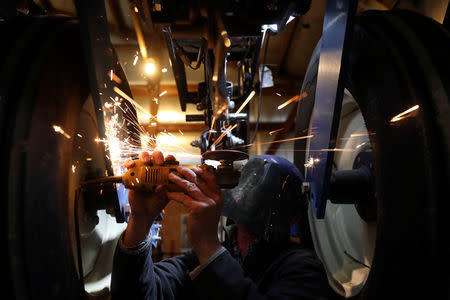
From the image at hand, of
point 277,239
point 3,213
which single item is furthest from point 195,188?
point 277,239

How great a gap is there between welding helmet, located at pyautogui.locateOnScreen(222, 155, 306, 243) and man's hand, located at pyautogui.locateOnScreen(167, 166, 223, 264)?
0.46 m

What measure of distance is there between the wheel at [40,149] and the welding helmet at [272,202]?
936 mm

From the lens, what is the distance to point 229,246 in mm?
1898

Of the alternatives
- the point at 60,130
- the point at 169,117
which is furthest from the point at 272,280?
the point at 169,117

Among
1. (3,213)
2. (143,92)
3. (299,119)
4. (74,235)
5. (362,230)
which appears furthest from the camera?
(143,92)

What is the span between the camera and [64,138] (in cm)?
83

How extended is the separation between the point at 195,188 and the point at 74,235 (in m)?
0.48

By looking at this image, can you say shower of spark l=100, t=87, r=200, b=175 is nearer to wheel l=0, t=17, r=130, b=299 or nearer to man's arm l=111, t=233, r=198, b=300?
wheel l=0, t=17, r=130, b=299

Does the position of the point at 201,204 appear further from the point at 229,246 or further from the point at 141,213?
the point at 229,246

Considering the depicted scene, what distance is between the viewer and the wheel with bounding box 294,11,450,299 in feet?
2.27

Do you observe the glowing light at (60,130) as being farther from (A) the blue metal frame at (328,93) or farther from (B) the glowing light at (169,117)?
(B) the glowing light at (169,117)

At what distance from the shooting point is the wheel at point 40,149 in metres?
0.68

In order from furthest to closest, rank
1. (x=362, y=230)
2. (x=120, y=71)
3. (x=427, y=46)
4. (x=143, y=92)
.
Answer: (x=143, y=92) < (x=362, y=230) < (x=120, y=71) < (x=427, y=46)

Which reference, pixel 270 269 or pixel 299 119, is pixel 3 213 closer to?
pixel 270 269
